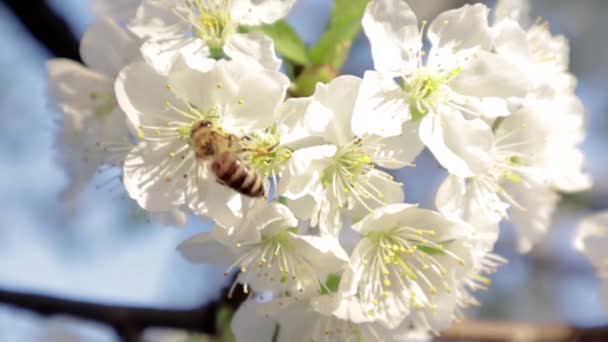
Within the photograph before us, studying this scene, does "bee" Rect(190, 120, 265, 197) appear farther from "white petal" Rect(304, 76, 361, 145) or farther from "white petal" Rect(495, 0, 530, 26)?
"white petal" Rect(495, 0, 530, 26)

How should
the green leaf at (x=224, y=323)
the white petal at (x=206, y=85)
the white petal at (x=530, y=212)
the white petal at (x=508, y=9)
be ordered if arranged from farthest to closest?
the green leaf at (x=224, y=323) < the white petal at (x=530, y=212) < the white petal at (x=508, y=9) < the white petal at (x=206, y=85)

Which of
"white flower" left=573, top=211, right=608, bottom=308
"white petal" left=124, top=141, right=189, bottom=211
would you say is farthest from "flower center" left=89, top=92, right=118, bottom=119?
"white flower" left=573, top=211, right=608, bottom=308

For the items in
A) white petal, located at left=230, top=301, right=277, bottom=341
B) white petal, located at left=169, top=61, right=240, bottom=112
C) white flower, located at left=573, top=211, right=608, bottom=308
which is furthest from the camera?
white flower, located at left=573, top=211, right=608, bottom=308

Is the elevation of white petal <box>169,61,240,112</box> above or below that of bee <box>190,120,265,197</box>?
above

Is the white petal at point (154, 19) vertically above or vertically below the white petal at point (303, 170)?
above

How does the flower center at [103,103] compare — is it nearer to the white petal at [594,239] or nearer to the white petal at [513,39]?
the white petal at [513,39]

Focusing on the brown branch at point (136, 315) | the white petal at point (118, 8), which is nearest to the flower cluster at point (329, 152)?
the white petal at point (118, 8)

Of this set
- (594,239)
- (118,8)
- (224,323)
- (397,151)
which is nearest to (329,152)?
(397,151)
